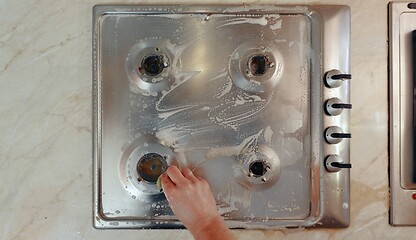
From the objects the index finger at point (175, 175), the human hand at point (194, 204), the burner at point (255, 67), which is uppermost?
the burner at point (255, 67)

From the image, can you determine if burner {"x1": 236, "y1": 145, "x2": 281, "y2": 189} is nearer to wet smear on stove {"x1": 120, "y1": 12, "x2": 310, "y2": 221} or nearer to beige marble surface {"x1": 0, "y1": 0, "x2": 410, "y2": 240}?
wet smear on stove {"x1": 120, "y1": 12, "x2": 310, "y2": 221}

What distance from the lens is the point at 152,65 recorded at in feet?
4.29

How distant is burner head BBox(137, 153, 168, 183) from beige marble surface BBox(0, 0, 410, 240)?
15 centimetres

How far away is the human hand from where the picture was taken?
1.15 meters

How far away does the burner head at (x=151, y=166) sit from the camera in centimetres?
130

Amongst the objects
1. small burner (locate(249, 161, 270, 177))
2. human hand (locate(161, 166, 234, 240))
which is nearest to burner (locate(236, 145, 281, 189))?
small burner (locate(249, 161, 270, 177))

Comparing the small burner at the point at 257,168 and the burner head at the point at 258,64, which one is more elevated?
the burner head at the point at 258,64

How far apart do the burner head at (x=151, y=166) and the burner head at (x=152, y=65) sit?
9.5 inches

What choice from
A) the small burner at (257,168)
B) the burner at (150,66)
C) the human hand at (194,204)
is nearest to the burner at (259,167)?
the small burner at (257,168)

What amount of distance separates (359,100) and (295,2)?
0.35m

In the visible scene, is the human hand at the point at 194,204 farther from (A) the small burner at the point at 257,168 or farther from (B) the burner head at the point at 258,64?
(B) the burner head at the point at 258,64
